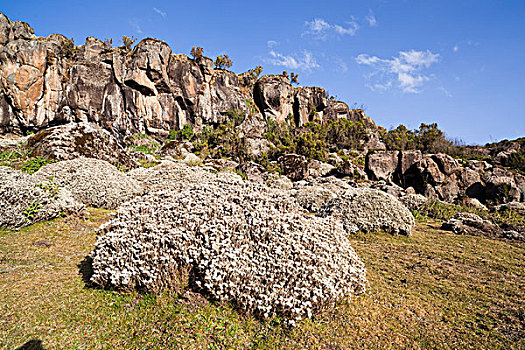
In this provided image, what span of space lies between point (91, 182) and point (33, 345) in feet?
21.7

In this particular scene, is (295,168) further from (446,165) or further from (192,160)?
(446,165)

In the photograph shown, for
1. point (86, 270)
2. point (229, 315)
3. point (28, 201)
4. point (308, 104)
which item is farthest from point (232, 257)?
point (308, 104)

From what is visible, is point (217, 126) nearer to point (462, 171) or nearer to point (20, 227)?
point (462, 171)

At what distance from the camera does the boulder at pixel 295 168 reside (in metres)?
25.8

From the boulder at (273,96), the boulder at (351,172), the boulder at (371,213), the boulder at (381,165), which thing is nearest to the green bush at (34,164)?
the boulder at (371,213)

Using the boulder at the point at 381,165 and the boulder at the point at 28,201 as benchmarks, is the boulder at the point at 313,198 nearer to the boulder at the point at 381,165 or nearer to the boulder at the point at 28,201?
the boulder at the point at 28,201

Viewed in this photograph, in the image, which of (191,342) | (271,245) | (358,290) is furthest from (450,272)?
(191,342)

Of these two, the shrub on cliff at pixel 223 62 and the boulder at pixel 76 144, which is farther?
the shrub on cliff at pixel 223 62

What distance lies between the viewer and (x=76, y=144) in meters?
11.7

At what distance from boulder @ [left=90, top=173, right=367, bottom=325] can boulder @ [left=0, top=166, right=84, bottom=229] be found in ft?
12.0

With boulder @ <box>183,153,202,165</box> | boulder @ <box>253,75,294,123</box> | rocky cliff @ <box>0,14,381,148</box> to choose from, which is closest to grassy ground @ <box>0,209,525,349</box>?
boulder @ <box>183,153,202,165</box>

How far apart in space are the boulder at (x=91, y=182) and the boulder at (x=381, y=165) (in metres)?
20.7

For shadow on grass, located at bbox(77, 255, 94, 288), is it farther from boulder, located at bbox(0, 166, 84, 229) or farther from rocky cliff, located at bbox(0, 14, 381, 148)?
rocky cliff, located at bbox(0, 14, 381, 148)

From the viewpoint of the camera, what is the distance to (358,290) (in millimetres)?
4422
